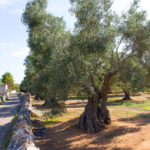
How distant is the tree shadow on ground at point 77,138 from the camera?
841 cm

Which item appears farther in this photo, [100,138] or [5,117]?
[5,117]

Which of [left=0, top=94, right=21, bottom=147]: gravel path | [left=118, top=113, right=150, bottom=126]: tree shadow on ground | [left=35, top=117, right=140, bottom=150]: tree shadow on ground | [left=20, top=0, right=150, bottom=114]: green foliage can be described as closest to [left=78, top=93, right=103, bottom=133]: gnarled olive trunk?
[left=35, top=117, right=140, bottom=150]: tree shadow on ground

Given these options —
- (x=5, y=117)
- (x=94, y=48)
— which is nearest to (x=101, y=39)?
(x=94, y=48)

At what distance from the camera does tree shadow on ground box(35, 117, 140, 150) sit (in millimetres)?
8414

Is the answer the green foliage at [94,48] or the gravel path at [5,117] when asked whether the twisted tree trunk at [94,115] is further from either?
the gravel path at [5,117]

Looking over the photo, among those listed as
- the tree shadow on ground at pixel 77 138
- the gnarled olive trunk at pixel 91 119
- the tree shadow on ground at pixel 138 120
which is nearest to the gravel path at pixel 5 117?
the tree shadow on ground at pixel 77 138

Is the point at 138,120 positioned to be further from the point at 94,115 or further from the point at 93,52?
the point at 93,52

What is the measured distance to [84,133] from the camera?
10.2 metres

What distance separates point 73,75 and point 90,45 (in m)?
1.89

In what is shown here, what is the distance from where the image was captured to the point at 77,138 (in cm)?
950

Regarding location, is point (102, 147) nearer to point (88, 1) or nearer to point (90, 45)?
point (90, 45)

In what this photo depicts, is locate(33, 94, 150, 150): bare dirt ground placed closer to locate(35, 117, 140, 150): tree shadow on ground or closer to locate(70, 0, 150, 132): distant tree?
locate(35, 117, 140, 150): tree shadow on ground

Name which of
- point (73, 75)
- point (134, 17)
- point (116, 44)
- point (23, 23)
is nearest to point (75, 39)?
point (73, 75)

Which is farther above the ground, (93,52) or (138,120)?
(93,52)
